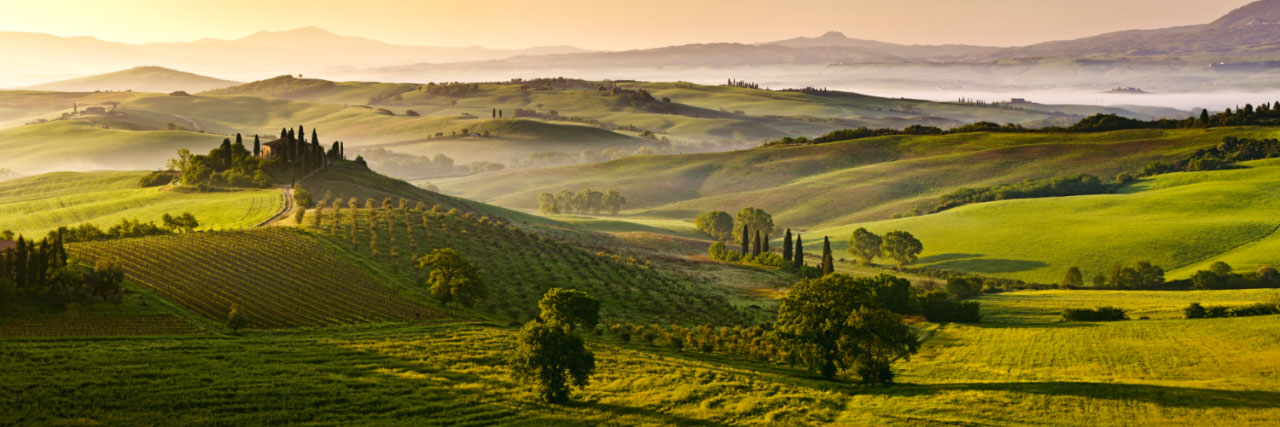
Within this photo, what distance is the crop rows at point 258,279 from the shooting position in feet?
216

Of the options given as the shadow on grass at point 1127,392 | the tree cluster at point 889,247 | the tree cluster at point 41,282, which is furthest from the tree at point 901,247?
the tree cluster at point 41,282

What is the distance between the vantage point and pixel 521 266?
10000 centimetres

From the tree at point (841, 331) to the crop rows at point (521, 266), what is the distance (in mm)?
25149

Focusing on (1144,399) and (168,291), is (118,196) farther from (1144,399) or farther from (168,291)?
(1144,399)

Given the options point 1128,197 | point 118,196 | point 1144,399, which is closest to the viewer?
point 1144,399

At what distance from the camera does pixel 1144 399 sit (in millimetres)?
49125

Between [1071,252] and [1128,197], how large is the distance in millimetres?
51371

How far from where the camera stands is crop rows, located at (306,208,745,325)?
87188 millimetres

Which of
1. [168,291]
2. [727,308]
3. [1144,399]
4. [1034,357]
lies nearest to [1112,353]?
[1034,357]

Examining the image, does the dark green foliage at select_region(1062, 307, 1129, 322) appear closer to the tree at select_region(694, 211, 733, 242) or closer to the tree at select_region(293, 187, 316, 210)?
the tree at select_region(293, 187, 316, 210)

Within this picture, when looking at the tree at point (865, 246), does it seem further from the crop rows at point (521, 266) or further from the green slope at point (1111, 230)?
the crop rows at point (521, 266)

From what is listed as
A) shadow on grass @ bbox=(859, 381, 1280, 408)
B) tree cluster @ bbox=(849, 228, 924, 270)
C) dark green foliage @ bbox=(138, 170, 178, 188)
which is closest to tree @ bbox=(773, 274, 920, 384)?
shadow on grass @ bbox=(859, 381, 1280, 408)

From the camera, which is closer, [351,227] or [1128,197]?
[351,227]

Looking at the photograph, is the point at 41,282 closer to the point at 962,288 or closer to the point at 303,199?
the point at 303,199
